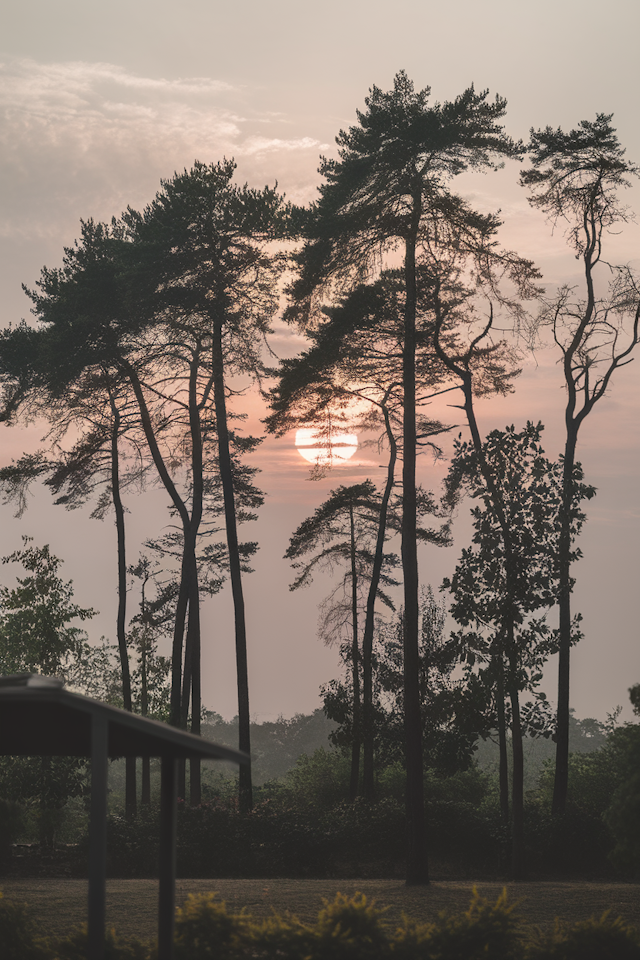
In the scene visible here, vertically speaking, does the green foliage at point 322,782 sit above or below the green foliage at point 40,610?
below

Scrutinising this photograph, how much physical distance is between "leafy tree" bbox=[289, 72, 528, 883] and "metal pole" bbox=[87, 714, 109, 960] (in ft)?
40.5

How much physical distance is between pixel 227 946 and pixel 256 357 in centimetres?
1960

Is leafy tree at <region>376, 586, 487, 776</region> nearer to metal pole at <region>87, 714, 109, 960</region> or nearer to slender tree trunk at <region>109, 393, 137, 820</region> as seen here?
slender tree trunk at <region>109, 393, 137, 820</region>

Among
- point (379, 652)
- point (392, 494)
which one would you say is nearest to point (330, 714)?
point (379, 652)

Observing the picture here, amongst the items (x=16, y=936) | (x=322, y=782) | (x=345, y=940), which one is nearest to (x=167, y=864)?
(x=345, y=940)

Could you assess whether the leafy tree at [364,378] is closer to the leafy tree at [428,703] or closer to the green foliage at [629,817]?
the leafy tree at [428,703]

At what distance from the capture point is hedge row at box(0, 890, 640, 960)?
320 inches

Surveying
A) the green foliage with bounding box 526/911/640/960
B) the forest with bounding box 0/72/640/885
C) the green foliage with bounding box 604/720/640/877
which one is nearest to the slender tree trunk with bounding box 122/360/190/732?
the forest with bounding box 0/72/640/885

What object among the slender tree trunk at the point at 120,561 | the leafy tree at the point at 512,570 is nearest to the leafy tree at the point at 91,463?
the slender tree trunk at the point at 120,561

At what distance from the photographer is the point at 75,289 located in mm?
26328

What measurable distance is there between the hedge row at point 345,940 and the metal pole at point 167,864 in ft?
1.94

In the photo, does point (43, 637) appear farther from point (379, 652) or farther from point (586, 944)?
point (586, 944)

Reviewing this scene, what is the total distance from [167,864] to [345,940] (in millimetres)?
1763

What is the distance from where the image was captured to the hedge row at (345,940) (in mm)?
8141
